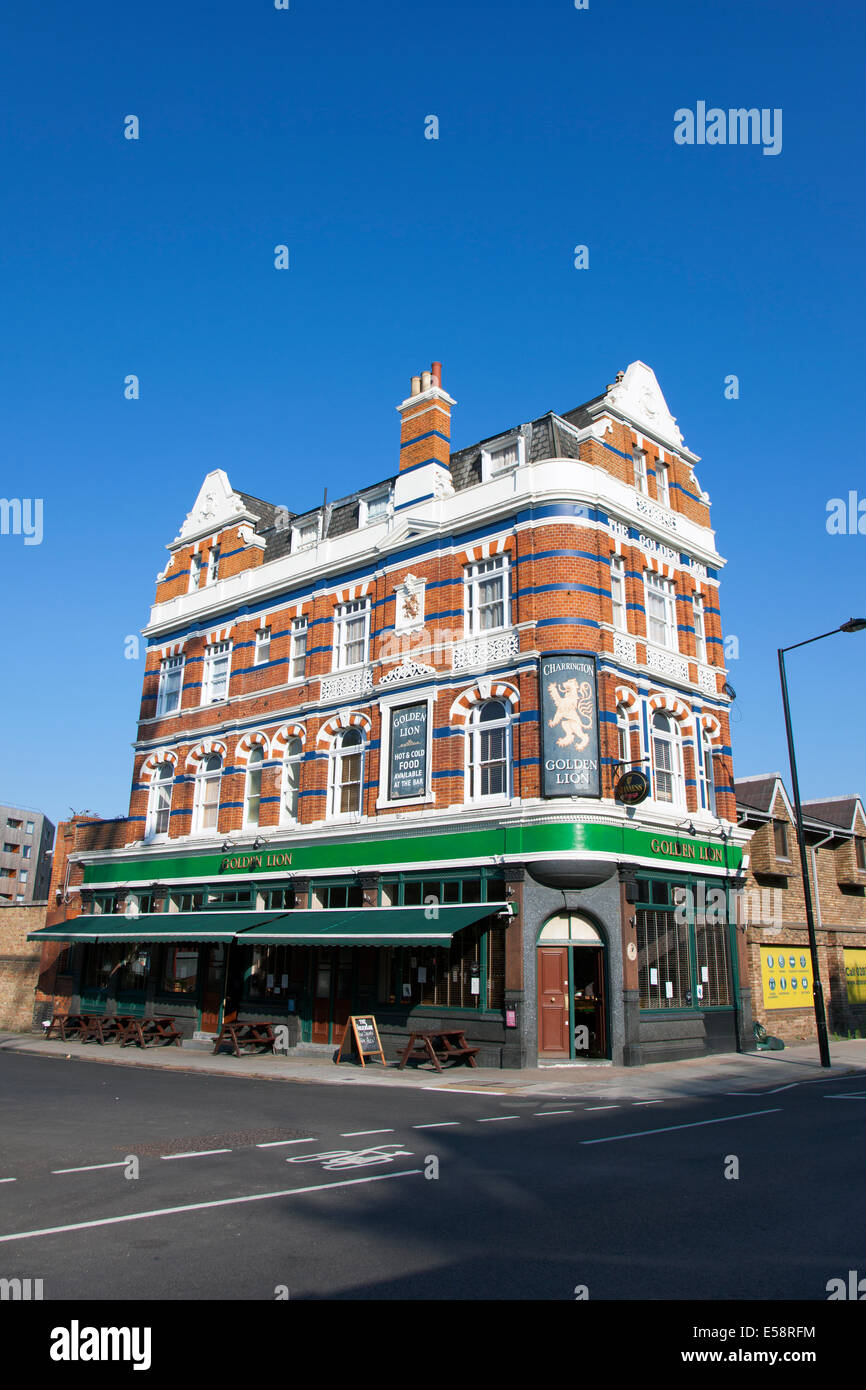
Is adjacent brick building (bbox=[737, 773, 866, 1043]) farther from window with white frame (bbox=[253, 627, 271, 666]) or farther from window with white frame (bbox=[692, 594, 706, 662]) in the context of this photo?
window with white frame (bbox=[253, 627, 271, 666])

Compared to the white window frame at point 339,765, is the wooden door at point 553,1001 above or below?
below

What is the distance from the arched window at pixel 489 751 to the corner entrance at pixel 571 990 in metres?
3.67

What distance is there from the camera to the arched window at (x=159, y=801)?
34.2 metres

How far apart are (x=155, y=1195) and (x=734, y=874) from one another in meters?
20.8

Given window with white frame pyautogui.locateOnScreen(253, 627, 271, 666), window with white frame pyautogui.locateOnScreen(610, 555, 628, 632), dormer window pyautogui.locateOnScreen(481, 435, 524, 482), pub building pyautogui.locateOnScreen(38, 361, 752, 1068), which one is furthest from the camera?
window with white frame pyautogui.locateOnScreen(253, 627, 271, 666)

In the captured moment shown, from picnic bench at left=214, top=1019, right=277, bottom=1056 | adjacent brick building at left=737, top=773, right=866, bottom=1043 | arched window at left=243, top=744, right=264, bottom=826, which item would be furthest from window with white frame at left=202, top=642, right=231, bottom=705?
adjacent brick building at left=737, top=773, right=866, bottom=1043

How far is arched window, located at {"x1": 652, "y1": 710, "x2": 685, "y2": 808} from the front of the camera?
25.1 metres

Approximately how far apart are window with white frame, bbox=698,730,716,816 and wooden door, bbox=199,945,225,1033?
1542cm

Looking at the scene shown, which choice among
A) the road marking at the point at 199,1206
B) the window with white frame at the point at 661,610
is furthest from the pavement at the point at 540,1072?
the window with white frame at the point at 661,610

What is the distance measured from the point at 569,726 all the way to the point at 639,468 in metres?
9.45

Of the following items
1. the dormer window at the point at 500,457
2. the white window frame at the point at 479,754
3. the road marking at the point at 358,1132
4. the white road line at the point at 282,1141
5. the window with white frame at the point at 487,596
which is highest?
the dormer window at the point at 500,457

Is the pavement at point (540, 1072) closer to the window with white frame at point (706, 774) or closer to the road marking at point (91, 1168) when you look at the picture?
the window with white frame at point (706, 774)

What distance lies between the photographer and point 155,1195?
8477 mm
